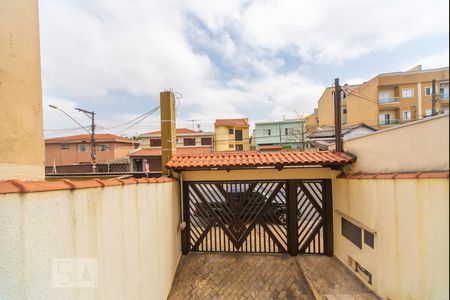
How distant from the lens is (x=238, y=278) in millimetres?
4617

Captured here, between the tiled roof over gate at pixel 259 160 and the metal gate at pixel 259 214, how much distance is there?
29.4 inches

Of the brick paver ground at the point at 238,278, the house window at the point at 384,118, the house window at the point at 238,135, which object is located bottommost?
the brick paver ground at the point at 238,278

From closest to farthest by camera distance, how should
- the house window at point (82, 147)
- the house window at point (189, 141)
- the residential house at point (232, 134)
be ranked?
the house window at point (82, 147) → the house window at point (189, 141) → the residential house at point (232, 134)

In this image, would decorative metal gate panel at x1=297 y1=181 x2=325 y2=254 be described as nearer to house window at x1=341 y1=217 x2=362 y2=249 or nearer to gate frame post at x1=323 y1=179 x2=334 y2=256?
gate frame post at x1=323 y1=179 x2=334 y2=256

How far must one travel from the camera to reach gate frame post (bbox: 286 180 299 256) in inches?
216

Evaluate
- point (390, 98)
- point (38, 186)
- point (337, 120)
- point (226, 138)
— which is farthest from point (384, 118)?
point (38, 186)

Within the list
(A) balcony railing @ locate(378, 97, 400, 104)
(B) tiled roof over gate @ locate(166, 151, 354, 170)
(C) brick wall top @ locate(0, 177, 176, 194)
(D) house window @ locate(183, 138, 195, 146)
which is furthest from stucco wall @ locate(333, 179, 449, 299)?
(A) balcony railing @ locate(378, 97, 400, 104)

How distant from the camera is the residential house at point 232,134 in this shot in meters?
32.1

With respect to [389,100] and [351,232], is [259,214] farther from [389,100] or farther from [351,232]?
[389,100]

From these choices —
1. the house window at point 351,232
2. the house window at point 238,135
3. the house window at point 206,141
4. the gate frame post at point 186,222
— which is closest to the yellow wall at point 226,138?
the house window at point 238,135

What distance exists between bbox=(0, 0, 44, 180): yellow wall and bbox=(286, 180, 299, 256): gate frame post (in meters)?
5.36

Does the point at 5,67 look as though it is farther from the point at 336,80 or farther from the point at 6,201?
the point at 336,80

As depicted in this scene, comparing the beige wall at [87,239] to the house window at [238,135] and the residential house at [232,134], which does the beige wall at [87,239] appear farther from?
the house window at [238,135]

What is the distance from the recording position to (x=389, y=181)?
10.4 ft
